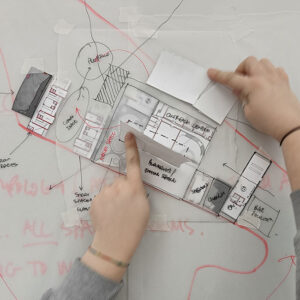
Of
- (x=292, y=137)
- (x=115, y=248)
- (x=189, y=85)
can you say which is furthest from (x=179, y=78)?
(x=115, y=248)

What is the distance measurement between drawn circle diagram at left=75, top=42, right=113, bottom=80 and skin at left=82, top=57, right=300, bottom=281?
0.48ft

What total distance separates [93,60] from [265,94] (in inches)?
13.0

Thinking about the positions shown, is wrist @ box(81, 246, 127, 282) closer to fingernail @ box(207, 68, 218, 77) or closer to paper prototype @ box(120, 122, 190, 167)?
paper prototype @ box(120, 122, 190, 167)

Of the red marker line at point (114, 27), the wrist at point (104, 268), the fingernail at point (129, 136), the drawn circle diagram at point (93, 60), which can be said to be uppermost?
the red marker line at point (114, 27)

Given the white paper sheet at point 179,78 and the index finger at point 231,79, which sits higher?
the index finger at point 231,79

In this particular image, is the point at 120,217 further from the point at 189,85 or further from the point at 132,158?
the point at 189,85

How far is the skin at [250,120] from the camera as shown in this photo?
2.07 feet

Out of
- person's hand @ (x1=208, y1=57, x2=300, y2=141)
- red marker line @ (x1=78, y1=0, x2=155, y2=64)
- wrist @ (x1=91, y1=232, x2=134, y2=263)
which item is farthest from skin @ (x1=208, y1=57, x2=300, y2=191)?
wrist @ (x1=91, y1=232, x2=134, y2=263)

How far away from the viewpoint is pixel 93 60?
0.69 m

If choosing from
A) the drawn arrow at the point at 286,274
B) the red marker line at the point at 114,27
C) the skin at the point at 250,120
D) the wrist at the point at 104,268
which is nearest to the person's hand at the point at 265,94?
the skin at the point at 250,120

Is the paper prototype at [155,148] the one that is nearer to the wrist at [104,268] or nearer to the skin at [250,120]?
the skin at [250,120]

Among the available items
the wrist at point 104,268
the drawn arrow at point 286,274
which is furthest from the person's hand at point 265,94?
the wrist at point 104,268

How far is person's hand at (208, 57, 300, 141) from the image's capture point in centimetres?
64

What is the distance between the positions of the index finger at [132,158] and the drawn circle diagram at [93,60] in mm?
142
